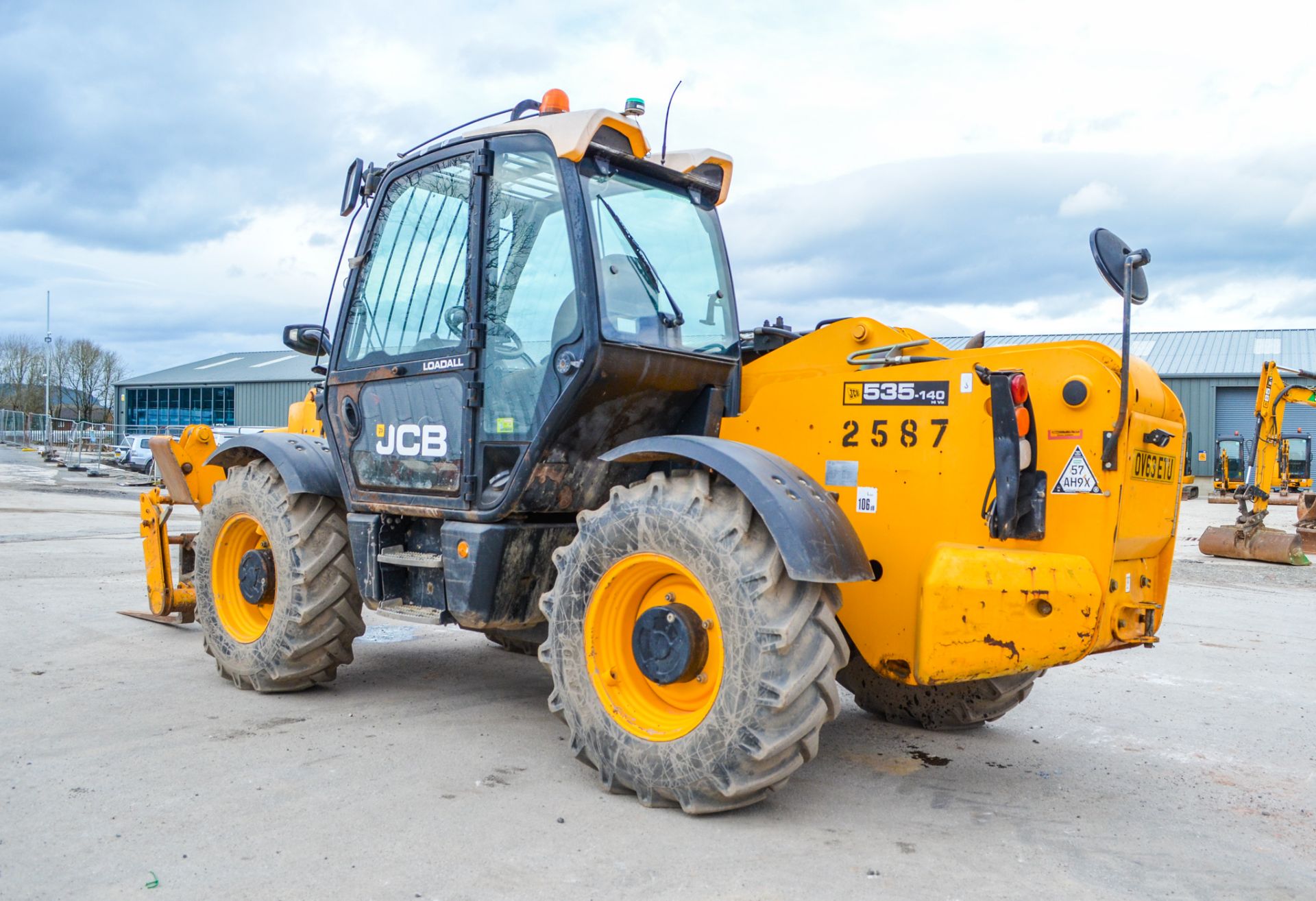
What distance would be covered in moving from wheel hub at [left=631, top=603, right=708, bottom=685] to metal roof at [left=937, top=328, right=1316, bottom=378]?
37.3 m

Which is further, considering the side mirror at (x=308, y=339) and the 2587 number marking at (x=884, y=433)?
the side mirror at (x=308, y=339)

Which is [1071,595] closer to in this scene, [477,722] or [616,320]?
[616,320]

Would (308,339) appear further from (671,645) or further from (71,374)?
(71,374)

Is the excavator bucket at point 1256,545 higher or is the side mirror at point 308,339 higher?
the side mirror at point 308,339

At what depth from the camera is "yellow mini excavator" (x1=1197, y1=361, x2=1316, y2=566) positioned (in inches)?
575

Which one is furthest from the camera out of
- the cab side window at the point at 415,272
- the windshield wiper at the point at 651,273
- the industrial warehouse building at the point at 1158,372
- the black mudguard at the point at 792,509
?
the industrial warehouse building at the point at 1158,372

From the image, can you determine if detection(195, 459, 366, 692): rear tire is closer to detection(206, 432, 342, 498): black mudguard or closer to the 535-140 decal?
detection(206, 432, 342, 498): black mudguard

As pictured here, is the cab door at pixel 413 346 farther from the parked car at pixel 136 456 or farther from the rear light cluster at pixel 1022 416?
the parked car at pixel 136 456

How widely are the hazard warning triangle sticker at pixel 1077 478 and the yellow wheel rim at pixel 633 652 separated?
1338mm

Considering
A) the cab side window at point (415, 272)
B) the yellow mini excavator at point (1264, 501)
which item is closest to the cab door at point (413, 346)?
the cab side window at point (415, 272)

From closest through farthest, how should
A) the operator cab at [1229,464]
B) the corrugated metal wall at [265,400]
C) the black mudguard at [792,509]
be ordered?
the black mudguard at [792,509] < the operator cab at [1229,464] < the corrugated metal wall at [265,400]

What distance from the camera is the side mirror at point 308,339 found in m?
5.66

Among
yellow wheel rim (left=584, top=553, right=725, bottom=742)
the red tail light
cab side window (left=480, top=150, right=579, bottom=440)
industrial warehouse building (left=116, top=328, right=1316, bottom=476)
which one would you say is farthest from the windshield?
industrial warehouse building (left=116, top=328, right=1316, bottom=476)

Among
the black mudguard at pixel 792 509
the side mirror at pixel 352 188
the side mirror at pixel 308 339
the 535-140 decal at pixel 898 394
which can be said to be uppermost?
the side mirror at pixel 352 188
